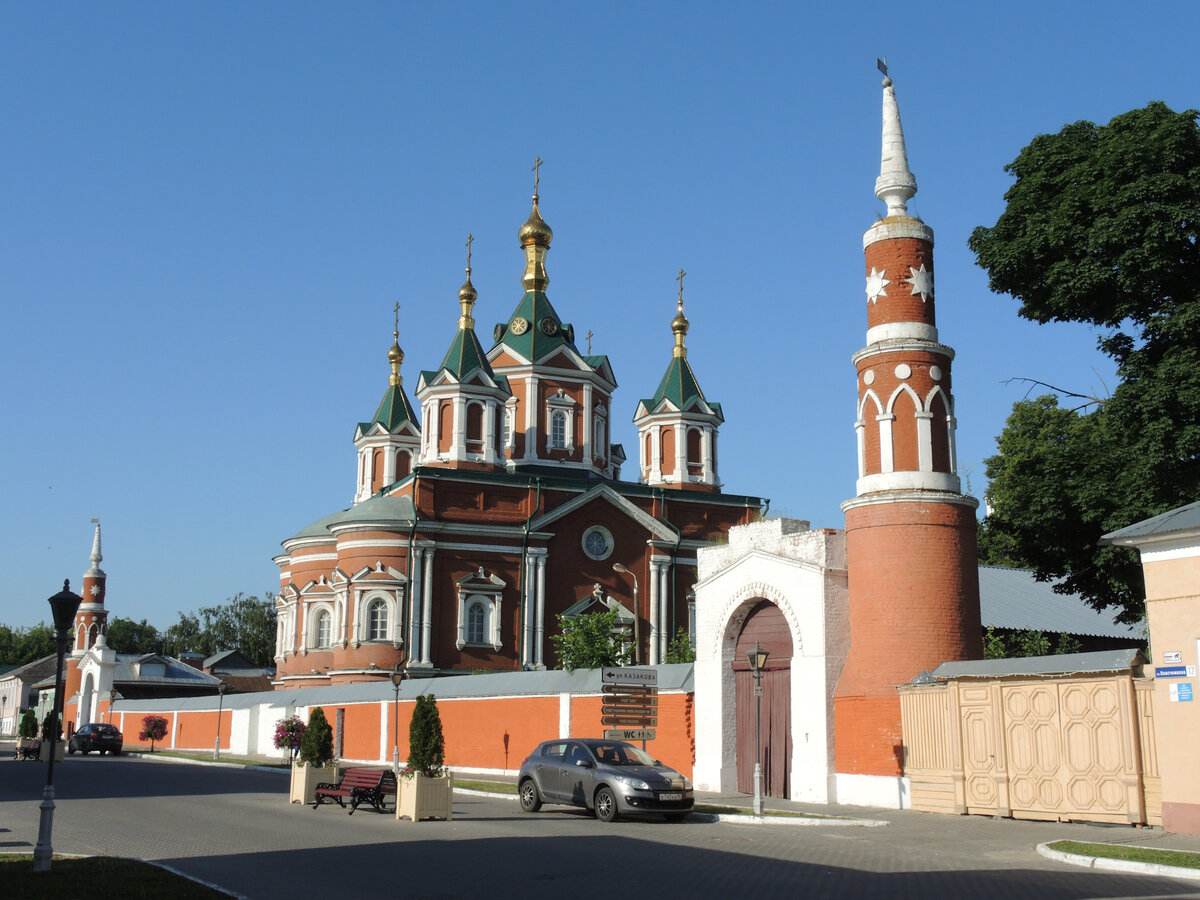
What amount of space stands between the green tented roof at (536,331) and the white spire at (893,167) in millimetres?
28470

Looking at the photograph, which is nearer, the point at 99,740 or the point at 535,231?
the point at 99,740

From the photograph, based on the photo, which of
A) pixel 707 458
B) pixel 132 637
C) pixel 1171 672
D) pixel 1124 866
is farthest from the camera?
pixel 132 637

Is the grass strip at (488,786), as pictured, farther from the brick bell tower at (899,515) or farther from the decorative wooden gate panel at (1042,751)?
the decorative wooden gate panel at (1042,751)

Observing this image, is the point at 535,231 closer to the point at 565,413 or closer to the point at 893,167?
the point at 565,413

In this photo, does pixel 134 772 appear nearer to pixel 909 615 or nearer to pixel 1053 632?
pixel 909 615

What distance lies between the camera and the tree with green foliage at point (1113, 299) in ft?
67.9

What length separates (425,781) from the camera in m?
17.6

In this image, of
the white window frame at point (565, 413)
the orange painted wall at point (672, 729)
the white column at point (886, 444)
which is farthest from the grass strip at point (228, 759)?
the white column at point (886, 444)

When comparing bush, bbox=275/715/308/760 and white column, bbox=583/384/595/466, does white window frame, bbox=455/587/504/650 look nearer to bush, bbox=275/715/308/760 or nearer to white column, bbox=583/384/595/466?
white column, bbox=583/384/595/466

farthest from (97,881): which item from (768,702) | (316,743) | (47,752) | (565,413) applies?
(565,413)

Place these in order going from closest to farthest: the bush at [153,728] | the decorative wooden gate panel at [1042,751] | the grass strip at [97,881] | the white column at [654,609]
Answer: the grass strip at [97,881] → the decorative wooden gate panel at [1042,751] → the white column at [654,609] → the bush at [153,728]

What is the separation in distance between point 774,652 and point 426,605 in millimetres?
22995

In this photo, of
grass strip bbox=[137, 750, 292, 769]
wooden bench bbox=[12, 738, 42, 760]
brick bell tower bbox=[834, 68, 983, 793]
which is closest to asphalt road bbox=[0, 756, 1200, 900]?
brick bell tower bbox=[834, 68, 983, 793]

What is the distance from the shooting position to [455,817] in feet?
60.2
